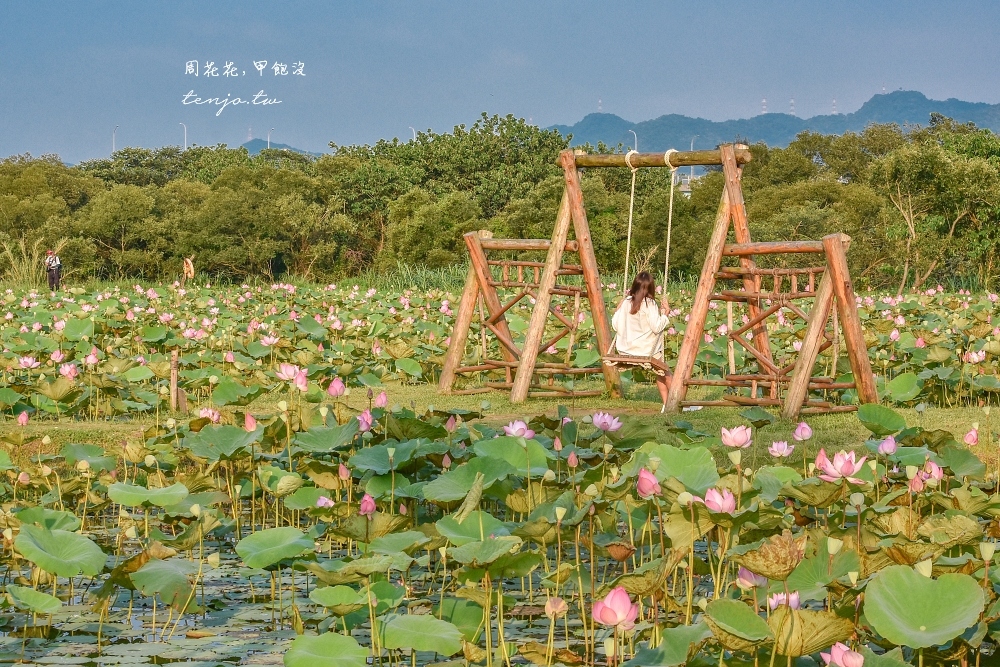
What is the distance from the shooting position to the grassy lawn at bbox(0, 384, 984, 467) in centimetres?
573

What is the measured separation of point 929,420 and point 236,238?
24.5m

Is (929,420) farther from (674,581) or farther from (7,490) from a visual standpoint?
(7,490)

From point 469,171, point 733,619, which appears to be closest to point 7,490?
point 733,619

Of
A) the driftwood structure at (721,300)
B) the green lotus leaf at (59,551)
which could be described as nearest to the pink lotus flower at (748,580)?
the green lotus leaf at (59,551)

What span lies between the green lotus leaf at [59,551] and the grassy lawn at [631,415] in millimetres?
1903

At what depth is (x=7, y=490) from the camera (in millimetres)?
4344

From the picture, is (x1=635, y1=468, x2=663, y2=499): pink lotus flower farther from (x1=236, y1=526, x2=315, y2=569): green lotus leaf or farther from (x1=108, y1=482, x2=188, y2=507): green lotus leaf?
(x1=108, y1=482, x2=188, y2=507): green lotus leaf

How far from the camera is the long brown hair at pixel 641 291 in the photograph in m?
7.00

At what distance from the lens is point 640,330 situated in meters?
7.01

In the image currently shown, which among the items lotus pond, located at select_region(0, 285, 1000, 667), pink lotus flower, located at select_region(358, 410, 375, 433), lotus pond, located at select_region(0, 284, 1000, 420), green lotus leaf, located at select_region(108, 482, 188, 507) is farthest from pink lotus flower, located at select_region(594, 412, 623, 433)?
lotus pond, located at select_region(0, 284, 1000, 420)

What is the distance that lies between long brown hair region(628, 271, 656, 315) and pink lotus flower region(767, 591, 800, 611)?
4633mm

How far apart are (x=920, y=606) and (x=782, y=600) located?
0.29m

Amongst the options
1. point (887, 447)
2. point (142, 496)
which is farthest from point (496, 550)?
point (887, 447)

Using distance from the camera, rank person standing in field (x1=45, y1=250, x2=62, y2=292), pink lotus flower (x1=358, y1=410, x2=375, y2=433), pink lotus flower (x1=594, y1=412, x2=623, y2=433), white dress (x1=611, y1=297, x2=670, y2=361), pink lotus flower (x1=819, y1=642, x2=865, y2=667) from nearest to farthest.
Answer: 1. pink lotus flower (x1=819, y1=642, x2=865, y2=667)
2. pink lotus flower (x1=594, y1=412, x2=623, y2=433)
3. pink lotus flower (x1=358, y1=410, x2=375, y2=433)
4. white dress (x1=611, y1=297, x2=670, y2=361)
5. person standing in field (x1=45, y1=250, x2=62, y2=292)
